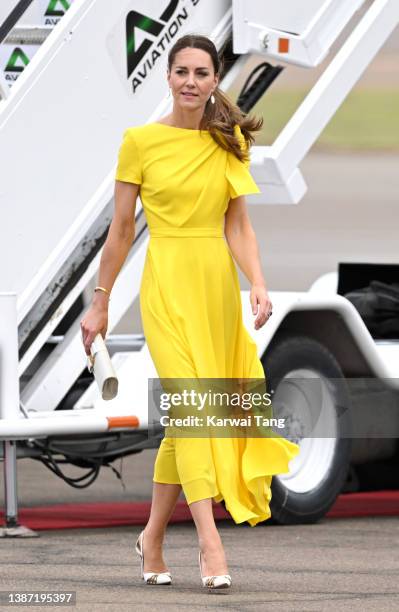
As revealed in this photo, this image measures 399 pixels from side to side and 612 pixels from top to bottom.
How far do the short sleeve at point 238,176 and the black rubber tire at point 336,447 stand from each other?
216 cm

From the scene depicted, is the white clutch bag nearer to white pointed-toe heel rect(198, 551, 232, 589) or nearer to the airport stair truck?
white pointed-toe heel rect(198, 551, 232, 589)

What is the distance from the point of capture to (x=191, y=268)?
5.90m

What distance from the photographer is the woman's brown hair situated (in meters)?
5.93

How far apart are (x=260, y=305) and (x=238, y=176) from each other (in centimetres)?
49

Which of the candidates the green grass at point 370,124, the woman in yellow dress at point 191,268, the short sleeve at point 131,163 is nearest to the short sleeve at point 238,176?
the woman in yellow dress at point 191,268

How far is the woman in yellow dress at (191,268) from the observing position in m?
5.86

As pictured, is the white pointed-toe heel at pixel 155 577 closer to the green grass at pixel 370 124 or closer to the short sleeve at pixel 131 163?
the short sleeve at pixel 131 163

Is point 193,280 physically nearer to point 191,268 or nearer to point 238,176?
point 191,268

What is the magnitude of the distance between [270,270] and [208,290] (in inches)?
339

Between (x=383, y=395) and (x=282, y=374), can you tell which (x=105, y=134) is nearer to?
(x=282, y=374)

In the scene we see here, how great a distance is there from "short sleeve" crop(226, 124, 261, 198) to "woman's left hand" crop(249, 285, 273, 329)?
341mm

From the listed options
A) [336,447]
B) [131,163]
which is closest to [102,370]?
[131,163]

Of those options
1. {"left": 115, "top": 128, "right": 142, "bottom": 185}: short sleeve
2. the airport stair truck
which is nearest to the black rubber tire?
the airport stair truck

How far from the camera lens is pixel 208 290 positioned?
592 centimetres
